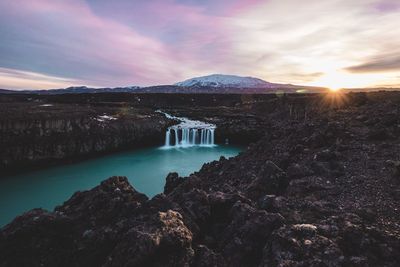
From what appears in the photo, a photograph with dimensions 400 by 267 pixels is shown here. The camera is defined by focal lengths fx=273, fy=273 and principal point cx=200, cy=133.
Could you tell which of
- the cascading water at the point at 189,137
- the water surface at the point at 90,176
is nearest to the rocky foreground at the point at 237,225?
the water surface at the point at 90,176

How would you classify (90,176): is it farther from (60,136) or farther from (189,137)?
(189,137)

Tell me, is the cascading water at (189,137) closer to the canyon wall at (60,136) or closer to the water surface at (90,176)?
the canyon wall at (60,136)

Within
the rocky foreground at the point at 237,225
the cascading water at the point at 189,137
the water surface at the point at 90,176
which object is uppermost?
the rocky foreground at the point at 237,225

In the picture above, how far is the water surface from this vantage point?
2544cm

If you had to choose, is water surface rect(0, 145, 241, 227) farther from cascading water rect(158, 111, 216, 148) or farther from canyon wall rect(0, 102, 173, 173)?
cascading water rect(158, 111, 216, 148)

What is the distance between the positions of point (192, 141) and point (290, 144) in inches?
1386

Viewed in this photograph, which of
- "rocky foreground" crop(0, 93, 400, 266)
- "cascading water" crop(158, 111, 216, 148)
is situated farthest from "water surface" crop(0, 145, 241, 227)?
"rocky foreground" crop(0, 93, 400, 266)

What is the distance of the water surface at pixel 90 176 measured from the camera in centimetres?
2544

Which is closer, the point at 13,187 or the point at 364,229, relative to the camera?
the point at 364,229

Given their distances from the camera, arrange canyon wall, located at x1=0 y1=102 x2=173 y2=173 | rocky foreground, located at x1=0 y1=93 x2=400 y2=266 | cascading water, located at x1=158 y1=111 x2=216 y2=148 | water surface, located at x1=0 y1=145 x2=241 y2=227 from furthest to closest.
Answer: cascading water, located at x1=158 y1=111 x2=216 y2=148 → canyon wall, located at x1=0 y1=102 x2=173 y2=173 → water surface, located at x1=0 y1=145 x2=241 y2=227 → rocky foreground, located at x1=0 y1=93 x2=400 y2=266

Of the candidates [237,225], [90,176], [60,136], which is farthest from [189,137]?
[237,225]

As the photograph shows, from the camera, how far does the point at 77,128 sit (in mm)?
40000

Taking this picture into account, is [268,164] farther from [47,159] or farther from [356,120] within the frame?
[47,159]

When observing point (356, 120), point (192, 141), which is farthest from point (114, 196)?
point (192, 141)
